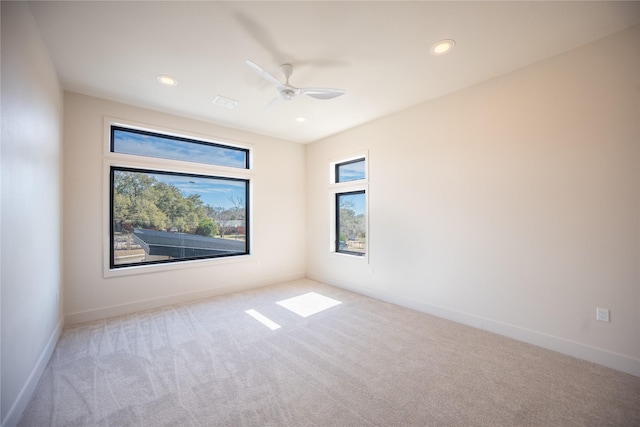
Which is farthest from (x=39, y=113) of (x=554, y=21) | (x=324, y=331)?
(x=554, y=21)

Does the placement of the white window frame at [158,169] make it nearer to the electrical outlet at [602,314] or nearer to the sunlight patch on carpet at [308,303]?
the sunlight patch on carpet at [308,303]

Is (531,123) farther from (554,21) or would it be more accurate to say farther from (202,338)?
(202,338)

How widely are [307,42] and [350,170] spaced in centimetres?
263

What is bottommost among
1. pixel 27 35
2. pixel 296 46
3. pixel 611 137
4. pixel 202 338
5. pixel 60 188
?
pixel 202 338

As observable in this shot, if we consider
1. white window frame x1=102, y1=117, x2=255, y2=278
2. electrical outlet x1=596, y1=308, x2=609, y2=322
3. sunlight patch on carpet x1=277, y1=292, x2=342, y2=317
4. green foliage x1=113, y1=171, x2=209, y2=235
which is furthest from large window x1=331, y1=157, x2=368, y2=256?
electrical outlet x1=596, y1=308, x2=609, y2=322

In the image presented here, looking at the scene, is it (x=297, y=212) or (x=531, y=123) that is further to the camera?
(x=297, y=212)

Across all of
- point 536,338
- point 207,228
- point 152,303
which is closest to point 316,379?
point 536,338

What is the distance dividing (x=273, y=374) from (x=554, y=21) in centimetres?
359

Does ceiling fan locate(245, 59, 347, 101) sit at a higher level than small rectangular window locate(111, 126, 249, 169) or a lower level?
higher

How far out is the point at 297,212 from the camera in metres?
5.34

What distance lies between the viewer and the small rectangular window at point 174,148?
3596 mm

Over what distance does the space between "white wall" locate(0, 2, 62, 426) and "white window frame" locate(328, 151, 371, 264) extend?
3.68 metres

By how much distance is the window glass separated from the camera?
4559 mm

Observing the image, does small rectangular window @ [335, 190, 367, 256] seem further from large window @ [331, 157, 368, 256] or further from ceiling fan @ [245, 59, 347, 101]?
ceiling fan @ [245, 59, 347, 101]
